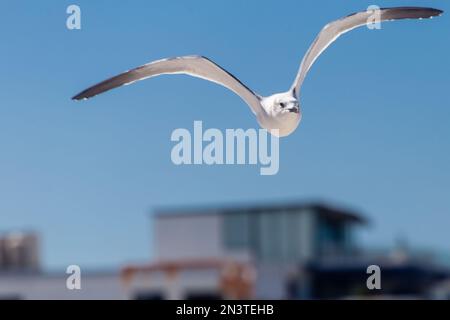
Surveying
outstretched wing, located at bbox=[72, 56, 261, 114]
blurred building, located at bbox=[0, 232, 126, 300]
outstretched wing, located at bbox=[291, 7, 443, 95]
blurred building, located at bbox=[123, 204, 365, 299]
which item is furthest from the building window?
outstretched wing, located at bbox=[72, 56, 261, 114]

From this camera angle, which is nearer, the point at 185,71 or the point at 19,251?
the point at 185,71

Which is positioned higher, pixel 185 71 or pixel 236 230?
pixel 236 230

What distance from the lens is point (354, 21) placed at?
14.7 ft

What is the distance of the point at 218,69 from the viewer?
4.32 meters

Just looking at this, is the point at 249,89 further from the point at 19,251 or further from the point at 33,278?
the point at 19,251

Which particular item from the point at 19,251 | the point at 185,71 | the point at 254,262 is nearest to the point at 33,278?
the point at 19,251

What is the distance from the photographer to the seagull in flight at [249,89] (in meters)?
3.92

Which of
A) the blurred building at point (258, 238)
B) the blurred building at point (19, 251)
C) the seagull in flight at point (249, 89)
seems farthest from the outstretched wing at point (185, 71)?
the blurred building at point (19, 251)

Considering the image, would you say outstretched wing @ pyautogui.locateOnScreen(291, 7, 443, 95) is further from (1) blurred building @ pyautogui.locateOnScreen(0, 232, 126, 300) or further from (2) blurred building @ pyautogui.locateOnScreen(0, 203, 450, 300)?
(2) blurred building @ pyautogui.locateOnScreen(0, 203, 450, 300)

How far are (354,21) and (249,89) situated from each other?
57 cm

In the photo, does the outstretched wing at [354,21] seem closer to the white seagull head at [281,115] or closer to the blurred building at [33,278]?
the white seagull head at [281,115]
